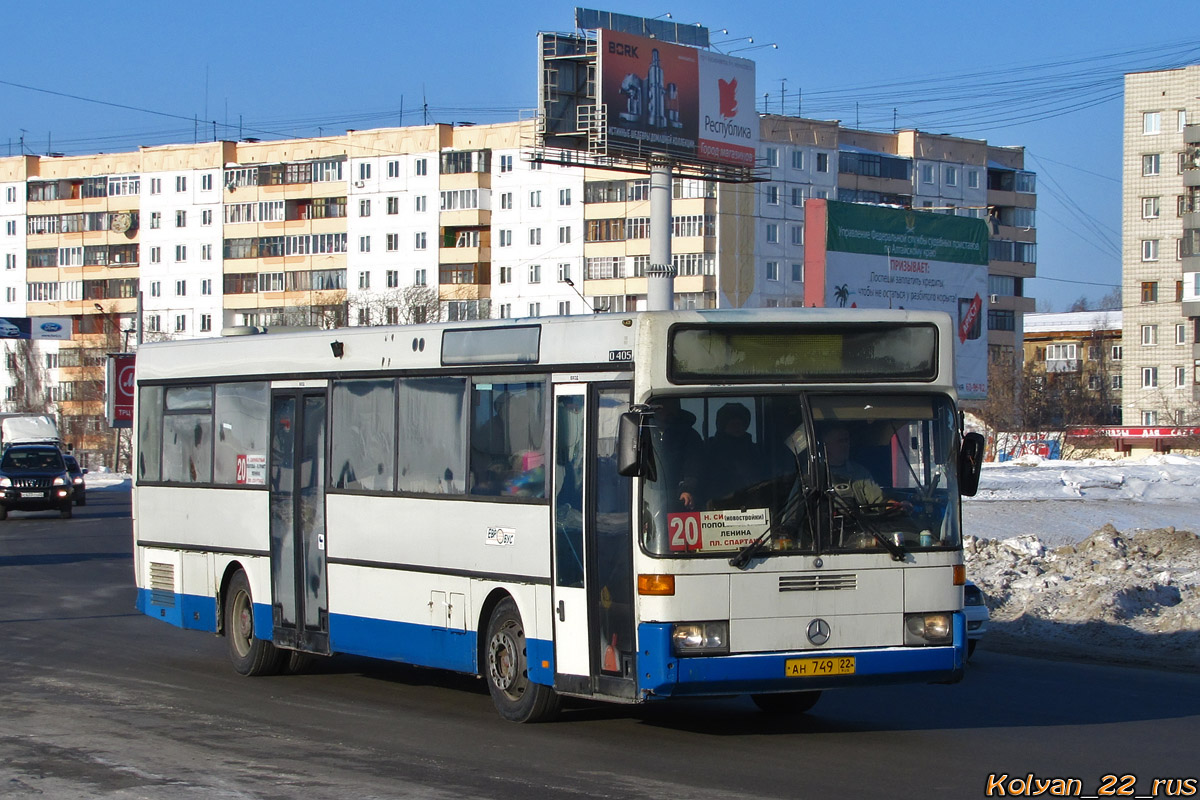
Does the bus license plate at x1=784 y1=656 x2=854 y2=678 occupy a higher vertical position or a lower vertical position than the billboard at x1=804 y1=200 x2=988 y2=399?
lower

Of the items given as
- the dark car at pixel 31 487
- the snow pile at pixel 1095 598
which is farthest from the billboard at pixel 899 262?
the dark car at pixel 31 487

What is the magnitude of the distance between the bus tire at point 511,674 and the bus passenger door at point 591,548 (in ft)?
1.42

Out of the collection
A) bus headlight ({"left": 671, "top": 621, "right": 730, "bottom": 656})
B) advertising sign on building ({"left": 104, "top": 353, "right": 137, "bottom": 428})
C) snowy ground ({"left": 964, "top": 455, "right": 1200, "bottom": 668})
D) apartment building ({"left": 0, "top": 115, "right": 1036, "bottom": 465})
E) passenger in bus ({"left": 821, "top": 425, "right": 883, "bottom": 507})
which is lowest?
snowy ground ({"left": 964, "top": 455, "right": 1200, "bottom": 668})

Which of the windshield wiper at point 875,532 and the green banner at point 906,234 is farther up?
the green banner at point 906,234

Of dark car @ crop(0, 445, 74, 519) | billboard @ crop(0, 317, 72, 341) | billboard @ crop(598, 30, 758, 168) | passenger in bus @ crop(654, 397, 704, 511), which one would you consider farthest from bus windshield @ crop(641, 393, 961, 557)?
billboard @ crop(0, 317, 72, 341)

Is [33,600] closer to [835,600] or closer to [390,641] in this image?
[390,641]

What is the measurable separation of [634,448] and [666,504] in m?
0.45

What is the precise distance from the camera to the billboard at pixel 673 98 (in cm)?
6138

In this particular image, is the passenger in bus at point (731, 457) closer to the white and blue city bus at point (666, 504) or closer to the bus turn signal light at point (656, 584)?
the white and blue city bus at point (666, 504)

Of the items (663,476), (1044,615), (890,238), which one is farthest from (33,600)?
(890,238)

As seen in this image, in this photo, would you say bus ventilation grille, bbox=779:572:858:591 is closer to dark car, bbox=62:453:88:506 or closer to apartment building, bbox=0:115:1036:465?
dark car, bbox=62:453:88:506

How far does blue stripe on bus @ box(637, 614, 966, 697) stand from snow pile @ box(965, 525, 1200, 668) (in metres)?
5.78

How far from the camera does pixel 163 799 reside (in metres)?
8.52

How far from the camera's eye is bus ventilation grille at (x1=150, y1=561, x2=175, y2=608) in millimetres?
15356
